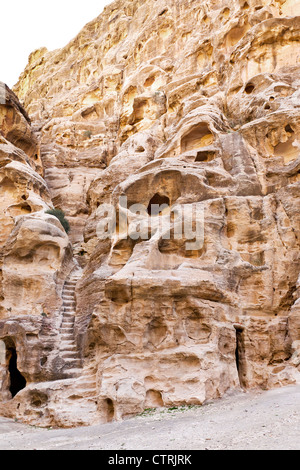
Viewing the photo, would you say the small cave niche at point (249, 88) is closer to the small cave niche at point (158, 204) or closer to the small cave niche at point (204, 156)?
the small cave niche at point (204, 156)

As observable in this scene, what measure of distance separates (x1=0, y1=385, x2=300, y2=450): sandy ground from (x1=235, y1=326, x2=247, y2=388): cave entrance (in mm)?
1085

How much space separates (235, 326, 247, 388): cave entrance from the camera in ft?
45.2

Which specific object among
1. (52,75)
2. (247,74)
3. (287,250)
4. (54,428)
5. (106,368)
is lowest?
(54,428)

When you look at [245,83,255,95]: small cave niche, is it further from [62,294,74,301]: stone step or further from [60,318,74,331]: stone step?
[60,318,74,331]: stone step

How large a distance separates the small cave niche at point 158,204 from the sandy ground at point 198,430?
30.0 feet

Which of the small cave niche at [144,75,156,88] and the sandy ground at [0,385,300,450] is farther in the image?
the small cave niche at [144,75,156,88]

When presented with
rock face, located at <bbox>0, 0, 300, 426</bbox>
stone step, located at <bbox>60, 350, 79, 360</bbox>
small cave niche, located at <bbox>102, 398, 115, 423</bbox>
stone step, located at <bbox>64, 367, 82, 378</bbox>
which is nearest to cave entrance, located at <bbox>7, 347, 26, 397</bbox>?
rock face, located at <bbox>0, 0, 300, 426</bbox>

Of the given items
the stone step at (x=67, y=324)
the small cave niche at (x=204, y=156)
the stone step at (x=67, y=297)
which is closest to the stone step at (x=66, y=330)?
the stone step at (x=67, y=324)

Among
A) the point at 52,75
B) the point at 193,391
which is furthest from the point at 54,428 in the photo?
the point at 52,75

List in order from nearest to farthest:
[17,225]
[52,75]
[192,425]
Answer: [192,425] → [17,225] → [52,75]

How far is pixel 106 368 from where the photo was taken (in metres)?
12.6

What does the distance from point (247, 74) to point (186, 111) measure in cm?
441

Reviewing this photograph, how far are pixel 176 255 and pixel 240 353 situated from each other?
4.19 metres
